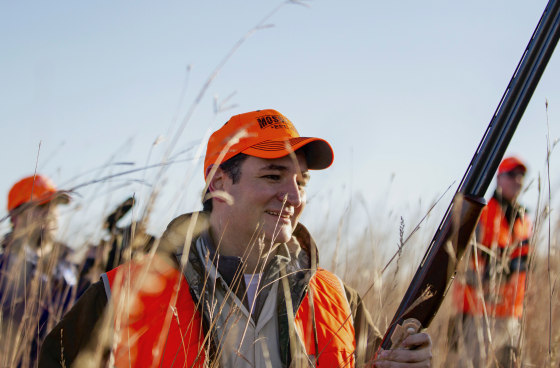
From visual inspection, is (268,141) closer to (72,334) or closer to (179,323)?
(179,323)

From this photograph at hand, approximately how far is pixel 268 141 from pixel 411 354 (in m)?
1.12

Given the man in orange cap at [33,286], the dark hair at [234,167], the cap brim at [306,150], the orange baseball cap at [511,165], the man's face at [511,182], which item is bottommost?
the man in orange cap at [33,286]

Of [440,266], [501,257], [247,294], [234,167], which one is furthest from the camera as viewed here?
[501,257]

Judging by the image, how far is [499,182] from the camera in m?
4.93

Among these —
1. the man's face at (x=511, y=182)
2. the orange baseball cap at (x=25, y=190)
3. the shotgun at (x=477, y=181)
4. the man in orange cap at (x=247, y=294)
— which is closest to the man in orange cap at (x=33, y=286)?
the orange baseball cap at (x=25, y=190)

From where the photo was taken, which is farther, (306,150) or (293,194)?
(306,150)

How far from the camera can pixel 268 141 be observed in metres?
2.45

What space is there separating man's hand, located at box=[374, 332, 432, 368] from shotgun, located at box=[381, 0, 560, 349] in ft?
0.17

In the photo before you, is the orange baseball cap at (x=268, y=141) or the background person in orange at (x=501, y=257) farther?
the background person in orange at (x=501, y=257)

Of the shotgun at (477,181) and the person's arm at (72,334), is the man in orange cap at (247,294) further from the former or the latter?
the shotgun at (477,181)

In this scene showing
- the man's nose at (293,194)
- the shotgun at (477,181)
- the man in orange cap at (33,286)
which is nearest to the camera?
the shotgun at (477,181)

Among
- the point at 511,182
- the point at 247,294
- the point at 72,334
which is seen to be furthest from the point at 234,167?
the point at 511,182

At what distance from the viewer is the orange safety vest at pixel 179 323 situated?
1875 mm

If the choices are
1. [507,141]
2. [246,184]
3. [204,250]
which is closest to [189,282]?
[204,250]
